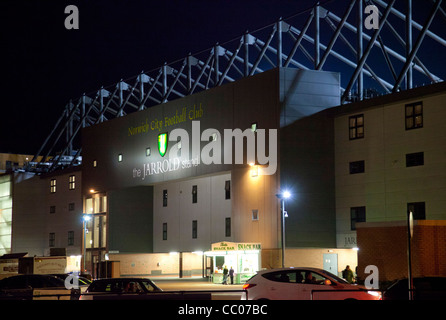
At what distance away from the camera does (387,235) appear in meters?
40.8

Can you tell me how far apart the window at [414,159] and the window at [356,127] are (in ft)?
15.7

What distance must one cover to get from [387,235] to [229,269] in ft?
60.5

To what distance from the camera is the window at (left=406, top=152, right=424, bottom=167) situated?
48.5 m

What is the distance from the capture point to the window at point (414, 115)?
48781 mm

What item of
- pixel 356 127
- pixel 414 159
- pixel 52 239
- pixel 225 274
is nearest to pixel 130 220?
pixel 52 239

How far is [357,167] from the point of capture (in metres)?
53.7

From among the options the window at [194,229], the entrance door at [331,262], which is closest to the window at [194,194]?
the window at [194,229]

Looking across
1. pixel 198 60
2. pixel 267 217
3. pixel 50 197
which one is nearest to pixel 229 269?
pixel 267 217

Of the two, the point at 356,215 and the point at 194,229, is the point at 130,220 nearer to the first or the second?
the point at 194,229

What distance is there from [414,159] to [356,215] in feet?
22.4

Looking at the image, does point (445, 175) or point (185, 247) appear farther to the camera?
point (185, 247)

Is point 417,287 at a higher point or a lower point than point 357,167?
lower

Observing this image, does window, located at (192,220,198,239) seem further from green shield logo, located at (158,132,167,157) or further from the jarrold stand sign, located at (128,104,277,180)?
green shield logo, located at (158,132,167,157)

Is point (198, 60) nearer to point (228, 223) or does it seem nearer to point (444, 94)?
point (228, 223)
